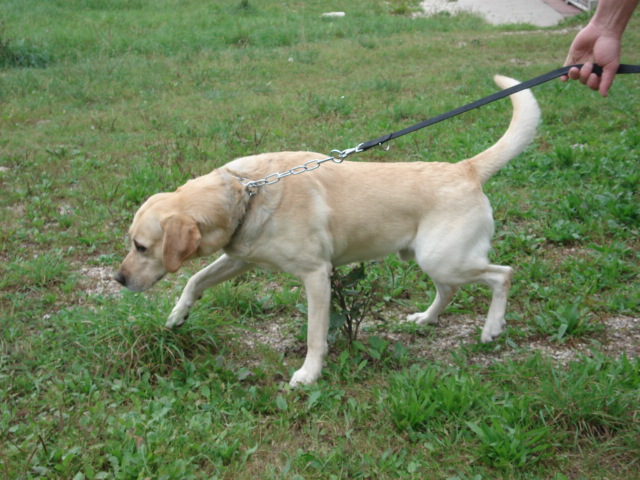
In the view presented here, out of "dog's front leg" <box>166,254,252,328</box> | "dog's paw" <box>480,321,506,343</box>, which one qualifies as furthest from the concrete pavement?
"dog's front leg" <box>166,254,252,328</box>

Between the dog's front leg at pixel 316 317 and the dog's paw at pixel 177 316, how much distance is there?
0.78 m

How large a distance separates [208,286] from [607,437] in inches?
95.7

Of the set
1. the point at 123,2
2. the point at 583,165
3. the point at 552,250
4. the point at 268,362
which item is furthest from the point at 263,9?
the point at 268,362

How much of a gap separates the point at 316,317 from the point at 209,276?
80cm

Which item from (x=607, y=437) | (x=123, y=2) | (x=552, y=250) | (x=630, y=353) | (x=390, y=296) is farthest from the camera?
(x=123, y=2)

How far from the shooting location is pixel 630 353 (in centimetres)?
375

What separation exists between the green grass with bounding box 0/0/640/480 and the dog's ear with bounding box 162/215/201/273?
53 centimetres

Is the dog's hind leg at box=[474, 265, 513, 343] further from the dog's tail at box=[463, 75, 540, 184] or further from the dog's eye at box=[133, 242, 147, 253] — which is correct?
the dog's eye at box=[133, 242, 147, 253]

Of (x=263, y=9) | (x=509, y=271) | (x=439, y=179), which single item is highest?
(x=439, y=179)

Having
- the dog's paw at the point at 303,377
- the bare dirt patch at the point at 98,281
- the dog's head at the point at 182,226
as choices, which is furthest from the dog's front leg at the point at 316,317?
the bare dirt patch at the point at 98,281

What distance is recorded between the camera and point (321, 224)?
12.0 ft

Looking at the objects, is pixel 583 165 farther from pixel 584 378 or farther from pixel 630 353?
pixel 584 378

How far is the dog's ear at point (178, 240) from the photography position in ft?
11.0

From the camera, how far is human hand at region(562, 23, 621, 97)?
3.48 m
